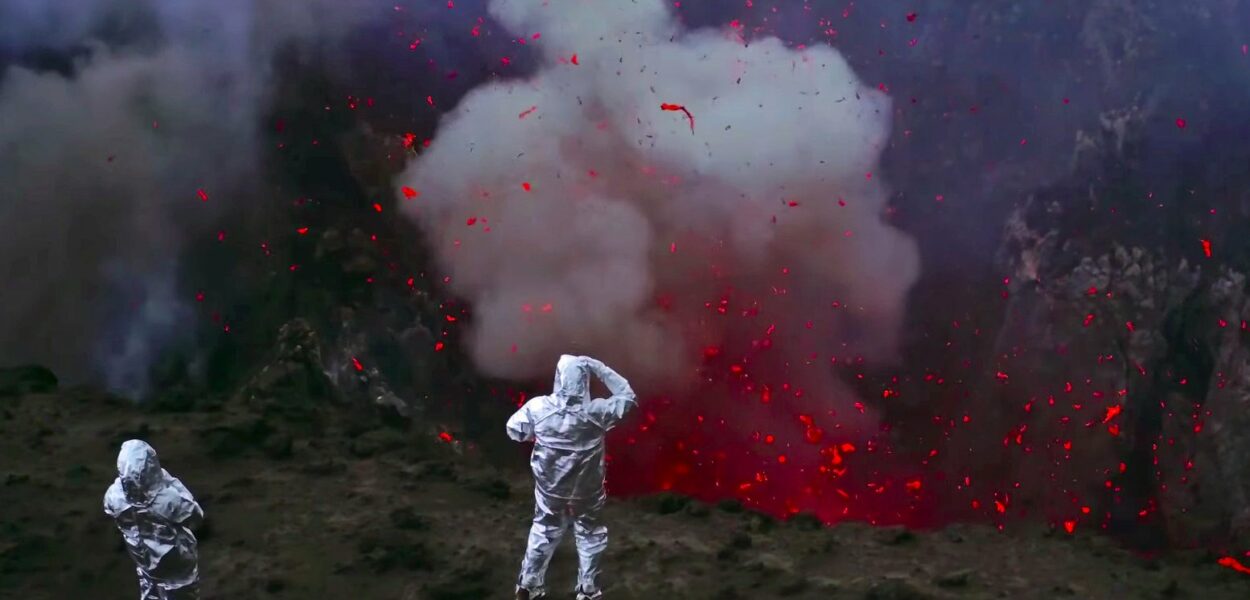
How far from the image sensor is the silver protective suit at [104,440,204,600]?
799 cm

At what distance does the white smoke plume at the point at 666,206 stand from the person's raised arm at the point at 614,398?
4.73 metres

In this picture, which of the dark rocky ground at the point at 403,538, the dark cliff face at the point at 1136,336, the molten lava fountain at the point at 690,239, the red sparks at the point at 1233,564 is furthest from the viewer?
the molten lava fountain at the point at 690,239

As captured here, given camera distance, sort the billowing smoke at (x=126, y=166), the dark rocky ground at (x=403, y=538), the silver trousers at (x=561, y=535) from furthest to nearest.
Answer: the billowing smoke at (x=126, y=166)
the dark rocky ground at (x=403, y=538)
the silver trousers at (x=561, y=535)

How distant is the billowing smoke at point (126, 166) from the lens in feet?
46.1

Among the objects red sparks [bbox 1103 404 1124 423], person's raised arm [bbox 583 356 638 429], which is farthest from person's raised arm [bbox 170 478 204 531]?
red sparks [bbox 1103 404 1124 423]

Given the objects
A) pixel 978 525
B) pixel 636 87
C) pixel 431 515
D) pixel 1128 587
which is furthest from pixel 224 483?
pixel 1128 587

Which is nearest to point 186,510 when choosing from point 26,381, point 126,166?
point 26,381

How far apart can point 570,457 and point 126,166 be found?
27.4ft

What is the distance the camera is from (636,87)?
13.7 meters

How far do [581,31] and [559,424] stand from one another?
6647 millimetres

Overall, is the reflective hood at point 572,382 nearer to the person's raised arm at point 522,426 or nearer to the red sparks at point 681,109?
the person's raised arm at point 522,426

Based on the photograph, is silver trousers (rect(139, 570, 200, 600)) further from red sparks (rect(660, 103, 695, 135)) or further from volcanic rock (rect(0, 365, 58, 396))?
red sparks (rect(660, 103, 695, 135))

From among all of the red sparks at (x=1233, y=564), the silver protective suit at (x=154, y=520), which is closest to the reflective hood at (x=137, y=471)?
the silver protective suit at (x=154, y=520)

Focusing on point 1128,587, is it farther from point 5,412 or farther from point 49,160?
point 49,160
